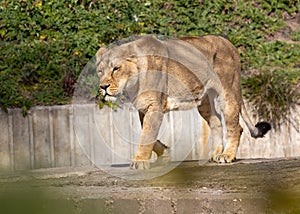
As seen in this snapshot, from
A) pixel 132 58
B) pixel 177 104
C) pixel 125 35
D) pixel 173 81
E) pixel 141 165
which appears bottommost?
pixel 141 165

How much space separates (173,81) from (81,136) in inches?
127

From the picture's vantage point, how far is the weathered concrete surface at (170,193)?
329 cm

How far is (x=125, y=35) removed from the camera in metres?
10.5

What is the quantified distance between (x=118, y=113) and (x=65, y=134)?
64cm

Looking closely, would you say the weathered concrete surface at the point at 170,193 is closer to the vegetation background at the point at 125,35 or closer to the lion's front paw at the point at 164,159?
the lion's front paw at the point at 164,159

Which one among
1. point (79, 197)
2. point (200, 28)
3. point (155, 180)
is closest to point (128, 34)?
point (200, 28)

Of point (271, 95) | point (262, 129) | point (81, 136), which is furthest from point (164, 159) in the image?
point (271, 95)

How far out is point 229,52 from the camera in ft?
21.0

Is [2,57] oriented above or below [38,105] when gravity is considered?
above

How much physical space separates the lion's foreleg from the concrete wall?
10.6 ft

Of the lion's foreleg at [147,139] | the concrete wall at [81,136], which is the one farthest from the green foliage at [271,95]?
the lion's foreleg at [147,139]

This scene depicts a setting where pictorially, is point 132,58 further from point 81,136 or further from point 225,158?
point 81,136

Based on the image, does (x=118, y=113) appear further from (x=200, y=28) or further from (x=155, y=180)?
(x=155, y=180)

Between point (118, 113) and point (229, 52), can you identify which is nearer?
point (229, 52)
